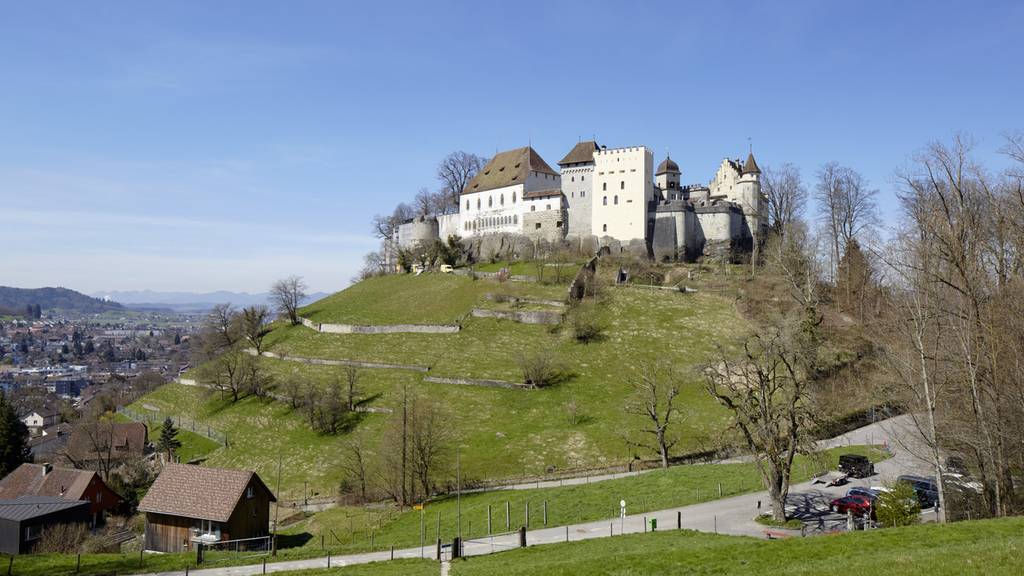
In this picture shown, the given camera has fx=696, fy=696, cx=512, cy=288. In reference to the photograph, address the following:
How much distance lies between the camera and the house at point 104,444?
198 ft

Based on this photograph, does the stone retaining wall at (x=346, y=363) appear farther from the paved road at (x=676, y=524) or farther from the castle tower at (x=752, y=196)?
the castle tower at (x=752, y=196)

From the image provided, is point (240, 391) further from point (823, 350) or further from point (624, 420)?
point (823, 350)

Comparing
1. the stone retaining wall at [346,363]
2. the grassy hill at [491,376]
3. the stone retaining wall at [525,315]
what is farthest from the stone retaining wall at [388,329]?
the stone retaining wall at [346,363]

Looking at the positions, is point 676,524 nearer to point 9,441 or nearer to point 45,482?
point 45,482

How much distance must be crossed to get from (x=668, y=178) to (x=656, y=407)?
5104cm

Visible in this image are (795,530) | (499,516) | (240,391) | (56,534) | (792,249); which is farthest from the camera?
(792,249)

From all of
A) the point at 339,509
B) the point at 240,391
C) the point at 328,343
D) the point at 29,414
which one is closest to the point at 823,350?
the point at 339,509

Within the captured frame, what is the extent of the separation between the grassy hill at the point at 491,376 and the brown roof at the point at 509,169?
1845 cm

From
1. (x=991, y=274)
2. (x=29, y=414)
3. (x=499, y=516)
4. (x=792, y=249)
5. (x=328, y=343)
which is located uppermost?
(x=792, y=249)

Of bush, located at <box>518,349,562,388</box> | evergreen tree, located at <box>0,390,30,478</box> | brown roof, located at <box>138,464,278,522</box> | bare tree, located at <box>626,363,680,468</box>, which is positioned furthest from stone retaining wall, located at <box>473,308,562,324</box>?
evergreen tree, located at <box>0,390,30,478</box>

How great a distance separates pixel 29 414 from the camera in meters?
122

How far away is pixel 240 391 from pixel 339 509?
28365 millimetres

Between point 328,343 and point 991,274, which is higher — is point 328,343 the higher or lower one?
the lower one

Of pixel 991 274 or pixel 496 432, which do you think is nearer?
pixel 991 274
